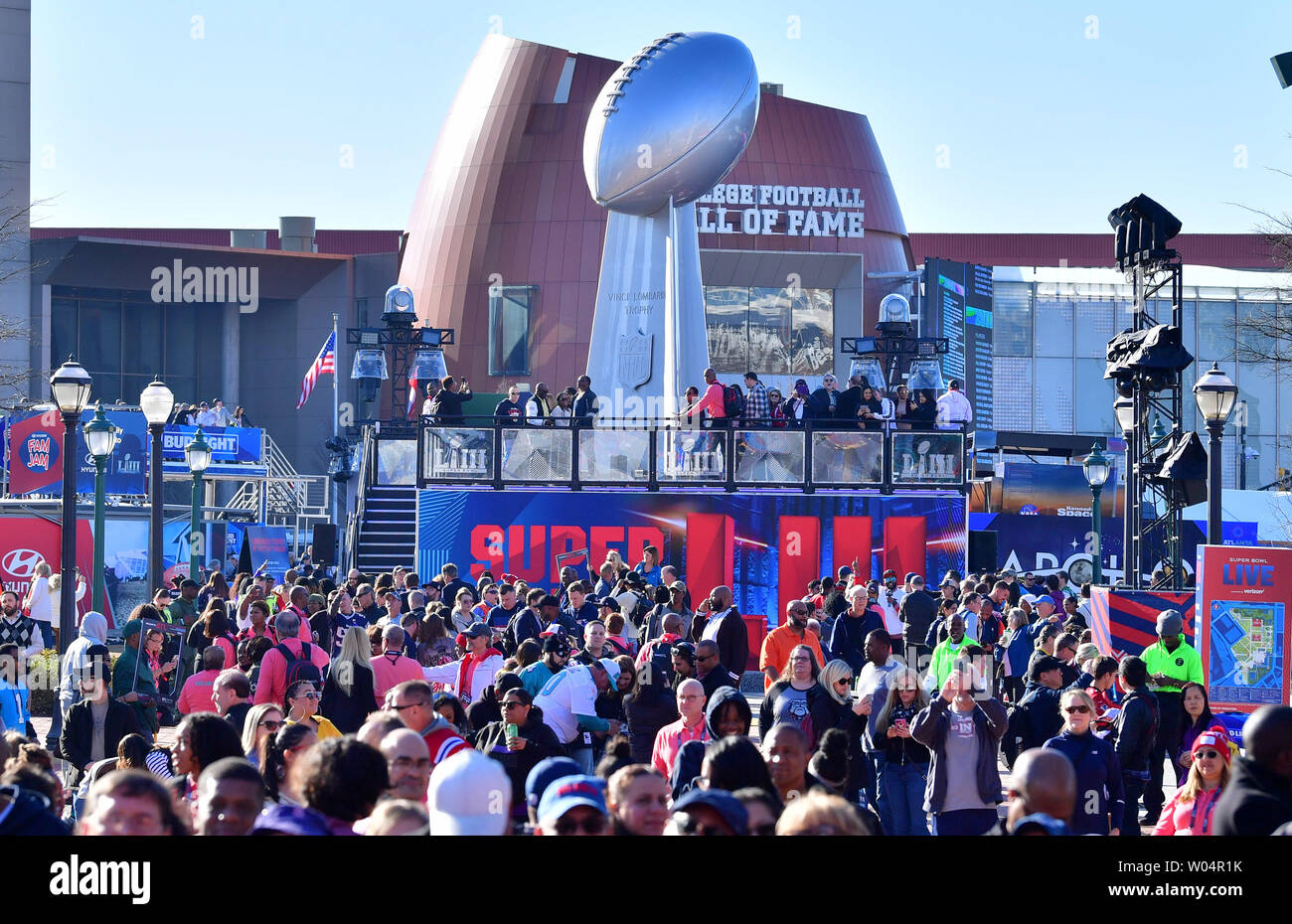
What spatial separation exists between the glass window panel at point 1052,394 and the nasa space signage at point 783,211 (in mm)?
11333

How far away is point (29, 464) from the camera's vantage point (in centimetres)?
2908

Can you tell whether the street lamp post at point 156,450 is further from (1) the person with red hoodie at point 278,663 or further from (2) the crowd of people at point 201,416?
(2) the crowd of people at point 201,416

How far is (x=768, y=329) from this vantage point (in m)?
55.1

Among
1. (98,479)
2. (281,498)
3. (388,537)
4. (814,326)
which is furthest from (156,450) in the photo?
(814,326)

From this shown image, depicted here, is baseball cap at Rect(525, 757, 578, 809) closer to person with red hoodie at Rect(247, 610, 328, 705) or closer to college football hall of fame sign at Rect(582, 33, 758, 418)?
person with red hoodie at Rect(247, 610, 328, 705)

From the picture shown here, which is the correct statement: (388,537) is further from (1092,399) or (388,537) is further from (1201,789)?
(1092,399)

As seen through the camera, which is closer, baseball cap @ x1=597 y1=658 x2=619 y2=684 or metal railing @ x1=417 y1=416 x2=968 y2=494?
baseball cap @ x1=597 y1=658 x2=619 y2=684

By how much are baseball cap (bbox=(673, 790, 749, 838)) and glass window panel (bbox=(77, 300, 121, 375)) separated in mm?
53378

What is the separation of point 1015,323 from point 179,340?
2782cm

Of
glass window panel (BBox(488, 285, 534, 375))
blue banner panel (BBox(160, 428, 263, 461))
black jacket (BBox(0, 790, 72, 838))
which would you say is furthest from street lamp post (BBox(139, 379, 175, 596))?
glass window panel (BBox(488, 285, 534, 375))

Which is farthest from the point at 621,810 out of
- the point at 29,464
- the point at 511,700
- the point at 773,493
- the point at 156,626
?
the point at 29,464

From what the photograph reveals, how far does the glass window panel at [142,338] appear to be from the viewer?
57250 mm

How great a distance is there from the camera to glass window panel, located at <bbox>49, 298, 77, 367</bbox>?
183 feet

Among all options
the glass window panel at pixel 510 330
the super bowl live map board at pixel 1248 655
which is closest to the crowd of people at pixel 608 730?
the super bowl live map board at pixel 1248 655
